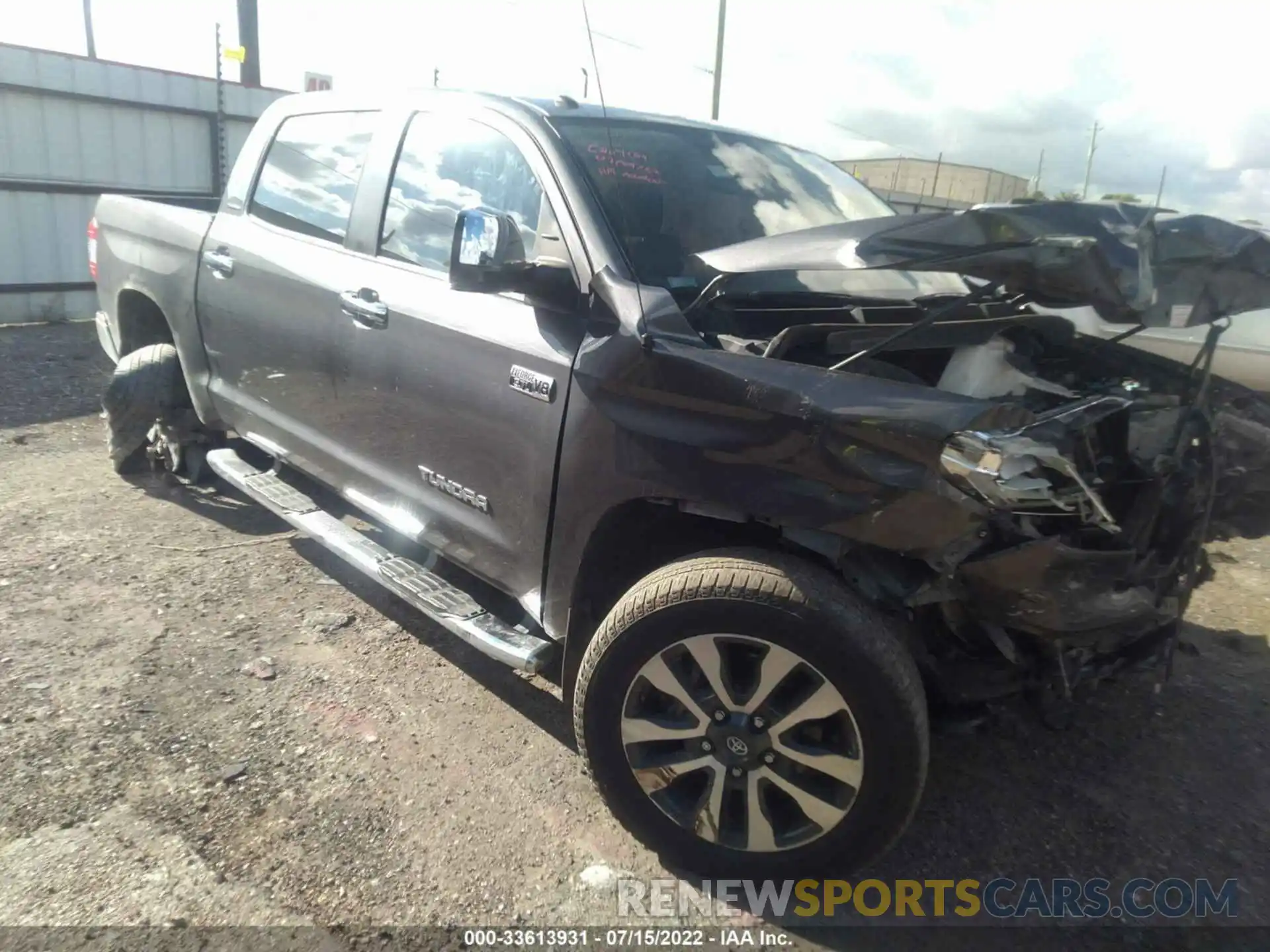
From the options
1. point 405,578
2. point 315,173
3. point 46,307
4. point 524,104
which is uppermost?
point 524,104

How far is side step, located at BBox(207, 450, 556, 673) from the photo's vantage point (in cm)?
279

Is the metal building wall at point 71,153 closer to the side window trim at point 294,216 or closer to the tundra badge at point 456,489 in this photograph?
the side window trim at point 294,216

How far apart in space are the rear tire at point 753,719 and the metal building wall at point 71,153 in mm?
9862

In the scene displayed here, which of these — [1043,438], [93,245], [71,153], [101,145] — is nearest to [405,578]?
[1043,438]

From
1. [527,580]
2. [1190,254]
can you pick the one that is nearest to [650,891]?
[527,580]

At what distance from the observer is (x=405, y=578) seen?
3197mm

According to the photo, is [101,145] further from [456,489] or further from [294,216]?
[456,489]

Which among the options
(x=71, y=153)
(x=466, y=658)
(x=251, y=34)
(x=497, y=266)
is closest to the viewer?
(x=497, y=266)

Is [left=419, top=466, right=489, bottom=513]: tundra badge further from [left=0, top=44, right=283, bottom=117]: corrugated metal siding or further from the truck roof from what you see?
[left=0, top=44, right=283, bottom=117]: corrugated metal siding

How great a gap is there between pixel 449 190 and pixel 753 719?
6.72 ft

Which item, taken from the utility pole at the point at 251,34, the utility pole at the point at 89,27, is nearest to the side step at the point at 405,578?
the utility pole at the point at 251,34

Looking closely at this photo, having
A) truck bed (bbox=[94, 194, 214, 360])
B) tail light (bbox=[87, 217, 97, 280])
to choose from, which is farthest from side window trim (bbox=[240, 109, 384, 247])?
tail light (bbox=[87, 217, 97, 280])

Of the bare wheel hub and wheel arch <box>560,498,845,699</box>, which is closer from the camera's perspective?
the bare wheel hub

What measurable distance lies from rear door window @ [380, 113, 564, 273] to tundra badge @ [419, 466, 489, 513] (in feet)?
2.22
